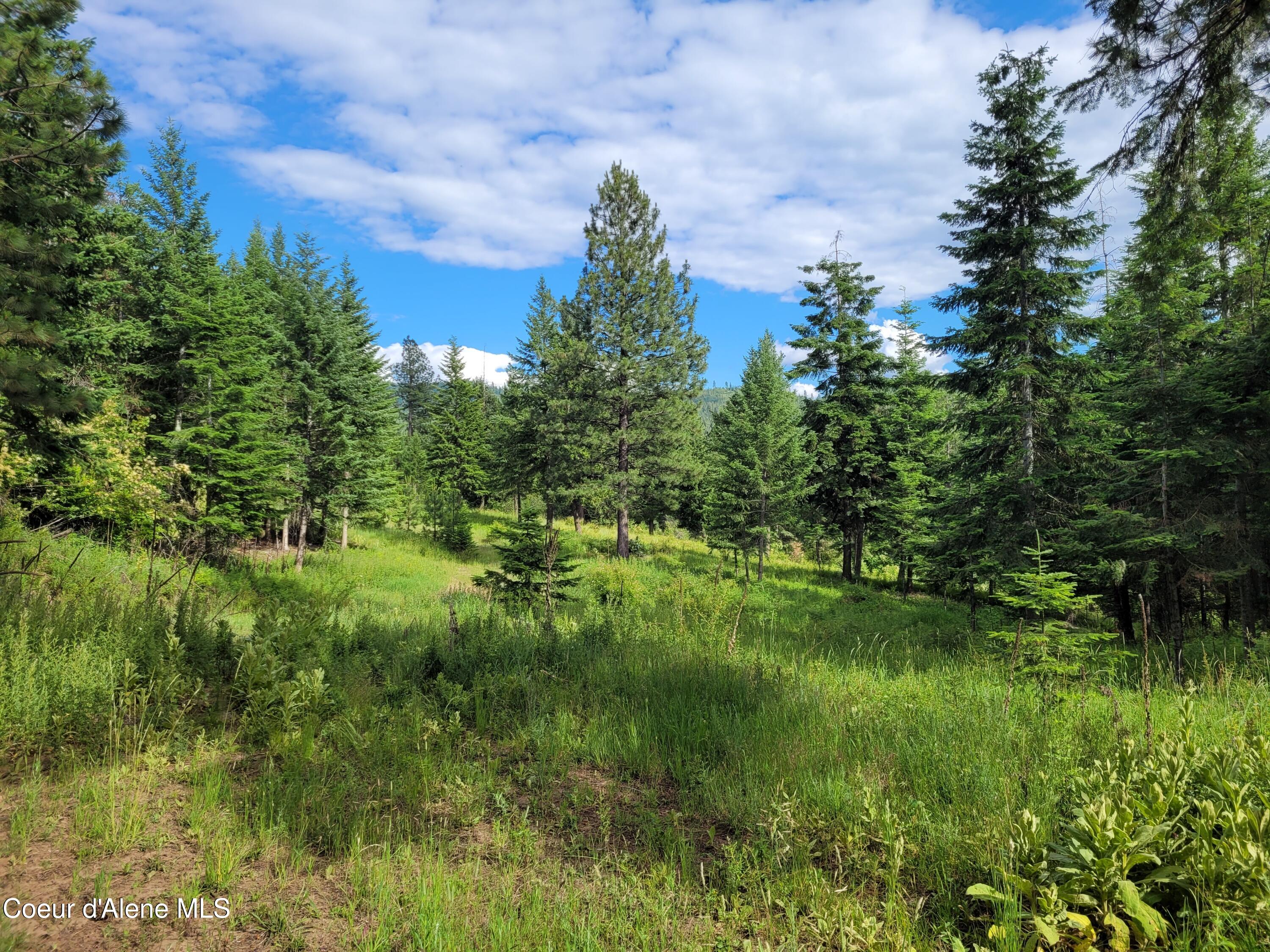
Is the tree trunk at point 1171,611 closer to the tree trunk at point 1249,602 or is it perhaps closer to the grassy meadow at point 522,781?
the tree trunk at point 1249,602

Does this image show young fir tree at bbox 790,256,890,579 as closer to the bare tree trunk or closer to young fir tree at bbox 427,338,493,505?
the bare tree trunk

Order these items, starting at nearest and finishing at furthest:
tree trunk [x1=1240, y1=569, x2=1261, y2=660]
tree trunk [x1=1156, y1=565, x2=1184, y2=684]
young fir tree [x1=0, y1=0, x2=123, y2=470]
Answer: young fir tree [x1=0, y1=0, x2=123, y2=470], tree trunk [x1=1156, y1=565, x2=1184, y2=684], tree trunk [x1=1240, y1=569, x2=1261, y2=660]

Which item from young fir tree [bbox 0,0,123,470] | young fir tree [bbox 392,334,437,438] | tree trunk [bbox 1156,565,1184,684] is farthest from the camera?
young fir tree [bbox 392,334,437,438]

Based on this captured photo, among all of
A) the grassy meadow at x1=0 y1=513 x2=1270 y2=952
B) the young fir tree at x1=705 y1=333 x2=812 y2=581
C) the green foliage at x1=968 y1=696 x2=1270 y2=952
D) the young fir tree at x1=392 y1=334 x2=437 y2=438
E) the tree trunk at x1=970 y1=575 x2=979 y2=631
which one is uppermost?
the young fir tree at x1=392 y1=334 x2=437 y2=438

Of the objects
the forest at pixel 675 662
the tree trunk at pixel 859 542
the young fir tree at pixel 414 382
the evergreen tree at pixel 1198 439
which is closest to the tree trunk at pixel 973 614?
the forest at pixel 675 662

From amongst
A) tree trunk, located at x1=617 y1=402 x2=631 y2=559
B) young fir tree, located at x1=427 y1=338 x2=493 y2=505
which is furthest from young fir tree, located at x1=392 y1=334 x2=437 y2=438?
tree trunk, located at x1=617 y1=402 x2=631 y2=559

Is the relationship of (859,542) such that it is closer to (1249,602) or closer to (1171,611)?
(1171,611)

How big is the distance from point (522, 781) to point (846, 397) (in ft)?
74.5

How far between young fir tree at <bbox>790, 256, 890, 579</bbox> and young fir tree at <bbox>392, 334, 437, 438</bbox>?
79275 mm

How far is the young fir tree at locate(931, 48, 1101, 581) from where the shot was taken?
12.4 meters

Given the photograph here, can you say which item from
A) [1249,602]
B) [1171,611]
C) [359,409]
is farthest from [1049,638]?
[359,409]

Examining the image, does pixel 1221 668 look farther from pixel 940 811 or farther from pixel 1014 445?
pixel 1014 445

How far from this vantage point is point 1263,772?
8.52ft

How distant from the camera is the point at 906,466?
22.5 meters
